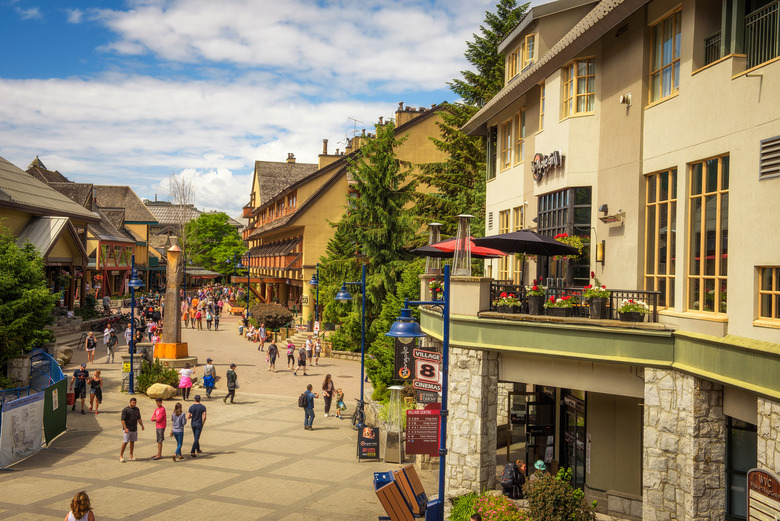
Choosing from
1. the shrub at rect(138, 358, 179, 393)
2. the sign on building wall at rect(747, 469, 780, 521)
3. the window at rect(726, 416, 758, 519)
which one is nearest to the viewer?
the sign on building wall at rect(747, 469, 780, 521)

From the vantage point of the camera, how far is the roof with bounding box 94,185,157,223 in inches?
3056

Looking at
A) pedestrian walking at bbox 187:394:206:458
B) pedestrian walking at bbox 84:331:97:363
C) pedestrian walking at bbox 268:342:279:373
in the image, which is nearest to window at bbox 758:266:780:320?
pedestrian walking at bbox 187:394:206:458

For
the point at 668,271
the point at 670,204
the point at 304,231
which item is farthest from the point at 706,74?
the point at 304,231

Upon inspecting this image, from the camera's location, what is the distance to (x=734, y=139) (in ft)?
34.0

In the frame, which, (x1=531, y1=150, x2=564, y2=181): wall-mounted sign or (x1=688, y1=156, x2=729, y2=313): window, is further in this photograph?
(x1=531, y1=150, x2=564, y2=181): wall-mounted sign

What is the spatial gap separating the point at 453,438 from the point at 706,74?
28.4 ft

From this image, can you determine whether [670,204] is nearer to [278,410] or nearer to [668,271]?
[668,271]

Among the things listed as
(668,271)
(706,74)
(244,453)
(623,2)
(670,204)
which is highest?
(623,2)

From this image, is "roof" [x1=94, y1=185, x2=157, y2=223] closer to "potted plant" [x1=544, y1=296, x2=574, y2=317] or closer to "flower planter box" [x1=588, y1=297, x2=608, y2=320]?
"potted plant" [x1=544, y1=296, x2=574, y2=317]

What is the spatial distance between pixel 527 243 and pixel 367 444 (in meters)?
7.61

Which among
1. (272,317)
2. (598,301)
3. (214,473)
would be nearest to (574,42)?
(598,301)

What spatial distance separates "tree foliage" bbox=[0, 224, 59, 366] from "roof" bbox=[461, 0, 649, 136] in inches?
724

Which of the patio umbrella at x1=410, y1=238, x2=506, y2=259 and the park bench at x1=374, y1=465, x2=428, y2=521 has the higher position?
the patio umbrella at x1=410, y1=238, x2=506, y2=259

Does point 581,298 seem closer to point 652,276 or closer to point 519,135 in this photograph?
point 652,276
